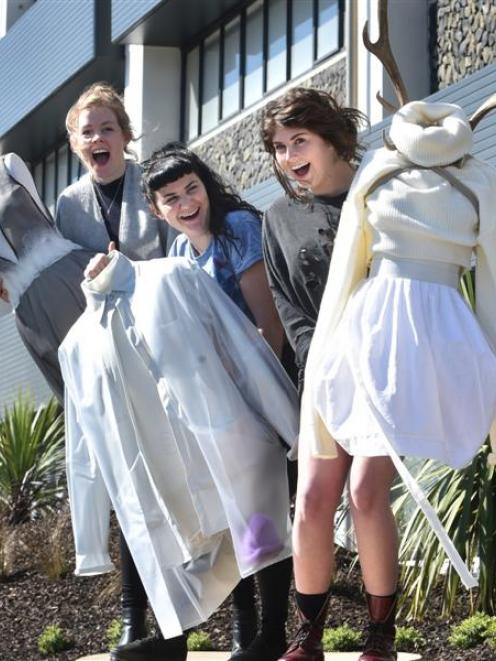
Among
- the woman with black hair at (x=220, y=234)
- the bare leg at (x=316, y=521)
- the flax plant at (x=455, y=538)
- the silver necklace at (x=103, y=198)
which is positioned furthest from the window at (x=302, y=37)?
the bare leg at (x=316, y=521)

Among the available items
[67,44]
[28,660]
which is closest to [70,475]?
[28,660]

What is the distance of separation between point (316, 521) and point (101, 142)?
1967 mm

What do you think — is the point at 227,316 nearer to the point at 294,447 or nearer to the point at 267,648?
the point at 294,447

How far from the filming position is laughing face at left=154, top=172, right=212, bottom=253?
519 centimetres

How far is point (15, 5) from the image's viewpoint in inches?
901

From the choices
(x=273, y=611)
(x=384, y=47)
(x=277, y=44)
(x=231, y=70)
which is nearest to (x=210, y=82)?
(x=231, y=70)

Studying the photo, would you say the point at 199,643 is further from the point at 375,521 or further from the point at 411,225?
the point at 411,225

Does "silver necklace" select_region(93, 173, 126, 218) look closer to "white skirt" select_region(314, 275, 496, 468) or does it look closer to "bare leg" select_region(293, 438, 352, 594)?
"white skirt" select_region(314, 275, 496, 468)

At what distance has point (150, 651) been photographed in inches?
199

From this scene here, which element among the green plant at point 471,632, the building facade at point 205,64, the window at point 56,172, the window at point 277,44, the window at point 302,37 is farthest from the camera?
the window at point 56,172

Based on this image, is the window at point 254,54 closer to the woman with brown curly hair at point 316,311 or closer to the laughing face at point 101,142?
the laughing face at point 101,142

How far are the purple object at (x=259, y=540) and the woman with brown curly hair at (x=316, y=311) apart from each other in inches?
11.0

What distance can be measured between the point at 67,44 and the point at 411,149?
50.5 ft

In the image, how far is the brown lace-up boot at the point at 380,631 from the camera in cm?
432
